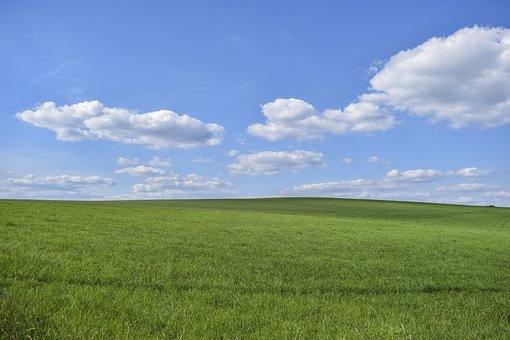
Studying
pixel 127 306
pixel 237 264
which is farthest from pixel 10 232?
pixel 127 306

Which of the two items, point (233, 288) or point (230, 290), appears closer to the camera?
point (230, 290)

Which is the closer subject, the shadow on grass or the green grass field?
the green grass field

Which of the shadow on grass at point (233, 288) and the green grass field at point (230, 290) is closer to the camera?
the green grass field at point (230, 290)

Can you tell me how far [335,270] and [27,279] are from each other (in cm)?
1059

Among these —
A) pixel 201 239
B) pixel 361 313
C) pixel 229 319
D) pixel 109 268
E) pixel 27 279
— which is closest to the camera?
pixel 229 319

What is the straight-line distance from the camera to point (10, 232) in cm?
2205

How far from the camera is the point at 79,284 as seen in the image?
1260cm

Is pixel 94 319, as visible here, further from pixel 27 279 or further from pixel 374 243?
pixel 374 243

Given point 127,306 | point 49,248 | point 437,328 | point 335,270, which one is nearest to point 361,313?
point 437,328

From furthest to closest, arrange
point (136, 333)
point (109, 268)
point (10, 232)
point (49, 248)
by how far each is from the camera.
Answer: point (10, 232), point (49, 248), point (109, 268), point (136, 333)

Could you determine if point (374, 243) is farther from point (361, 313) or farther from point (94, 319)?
point (94, 319)

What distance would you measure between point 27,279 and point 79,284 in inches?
52.4

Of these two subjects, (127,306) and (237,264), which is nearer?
(127,306)

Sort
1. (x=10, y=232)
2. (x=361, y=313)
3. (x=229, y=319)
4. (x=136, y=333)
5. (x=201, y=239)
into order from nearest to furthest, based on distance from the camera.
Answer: (x=136, y=333) → (x=229, y=319) → (x=361, y=313) → (x=10, y=232) → (x=201, y=239)
